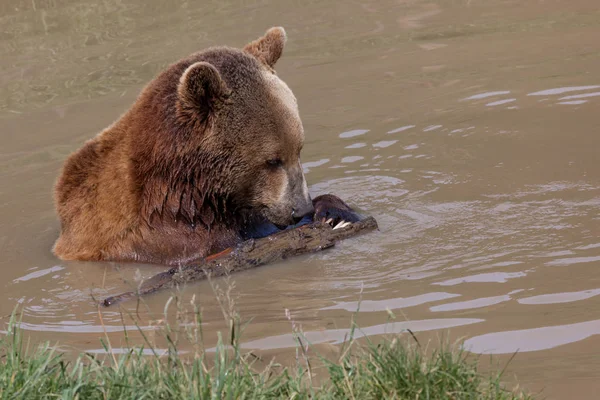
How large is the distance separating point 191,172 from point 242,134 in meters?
0.42

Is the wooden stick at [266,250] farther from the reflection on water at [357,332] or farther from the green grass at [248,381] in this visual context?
the green grass at [248,381]

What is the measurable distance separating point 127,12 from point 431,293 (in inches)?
382

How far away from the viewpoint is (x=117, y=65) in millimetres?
11773

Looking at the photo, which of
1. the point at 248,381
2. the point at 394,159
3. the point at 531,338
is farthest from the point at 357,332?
the point at 394,159

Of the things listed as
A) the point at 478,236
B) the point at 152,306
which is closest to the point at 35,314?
the point at 152,306

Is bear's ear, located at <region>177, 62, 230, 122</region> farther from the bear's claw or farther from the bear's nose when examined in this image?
the bear's claw

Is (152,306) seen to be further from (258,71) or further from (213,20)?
(213,20)

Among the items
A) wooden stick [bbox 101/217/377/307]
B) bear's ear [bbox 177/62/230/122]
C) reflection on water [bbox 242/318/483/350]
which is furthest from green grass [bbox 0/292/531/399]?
bear's ear [bbox 177/62/230/122]

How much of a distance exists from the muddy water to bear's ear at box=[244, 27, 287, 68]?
1321mm

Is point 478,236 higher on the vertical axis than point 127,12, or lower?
lower

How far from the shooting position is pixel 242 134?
6.31 metres

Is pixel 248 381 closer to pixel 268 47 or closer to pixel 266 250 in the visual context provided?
pixel 266 250

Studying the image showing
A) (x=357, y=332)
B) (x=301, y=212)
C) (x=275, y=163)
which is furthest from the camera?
(x=301, y=212)

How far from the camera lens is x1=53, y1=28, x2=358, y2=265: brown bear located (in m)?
6.21
